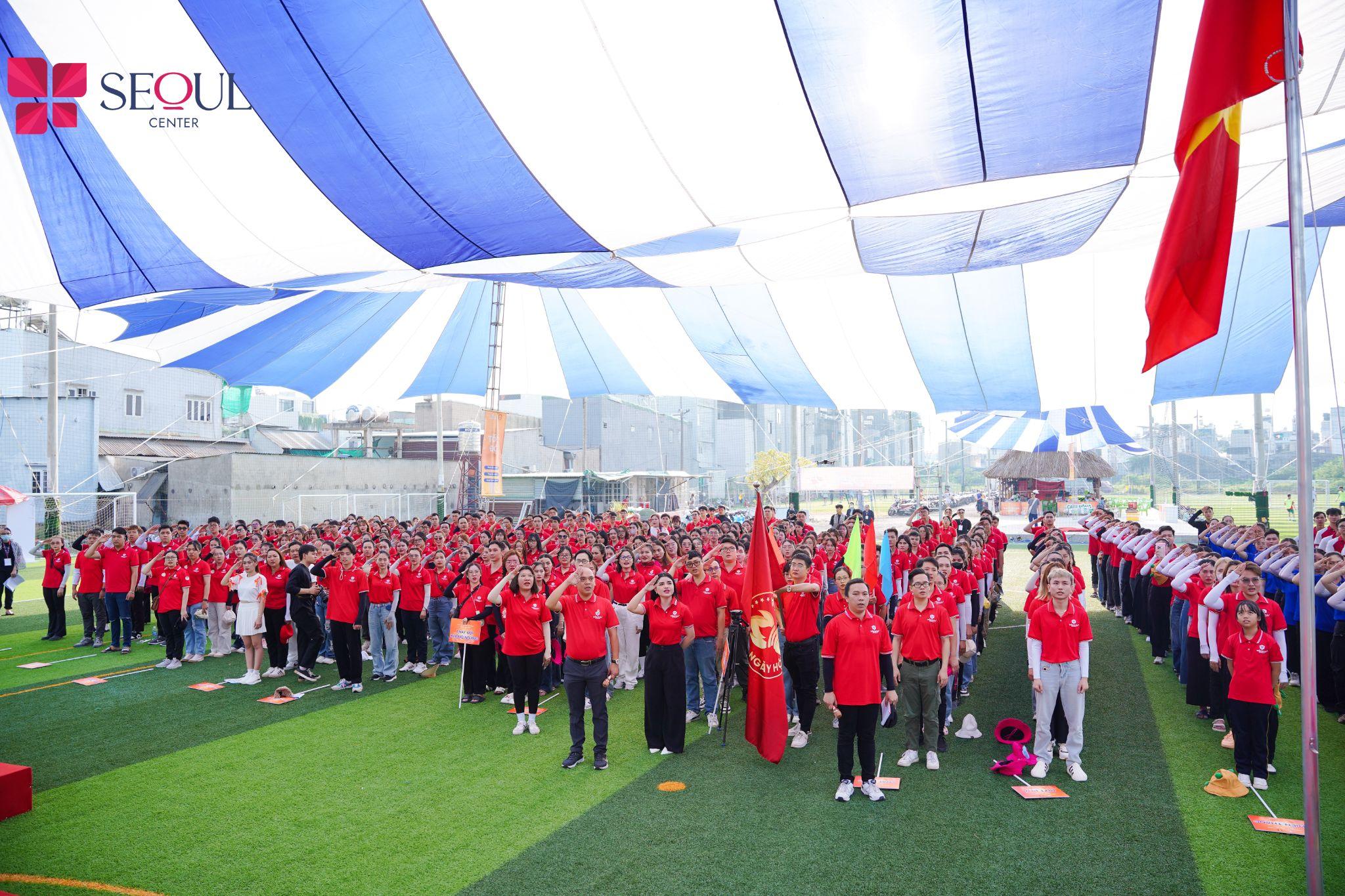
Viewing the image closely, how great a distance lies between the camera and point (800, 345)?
40.9 ft

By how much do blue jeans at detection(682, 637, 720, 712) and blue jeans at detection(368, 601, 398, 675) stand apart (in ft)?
11.2

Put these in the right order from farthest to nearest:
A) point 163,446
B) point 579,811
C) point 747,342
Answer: point 163,446 < point 747,342 < point 579,811

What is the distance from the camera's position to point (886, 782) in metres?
5.62

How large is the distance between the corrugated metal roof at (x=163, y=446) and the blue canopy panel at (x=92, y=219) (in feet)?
55.5

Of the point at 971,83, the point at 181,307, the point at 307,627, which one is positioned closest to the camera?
the point at 971,83

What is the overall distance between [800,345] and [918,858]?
29.2 ft

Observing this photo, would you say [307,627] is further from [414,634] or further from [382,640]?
[414,634]

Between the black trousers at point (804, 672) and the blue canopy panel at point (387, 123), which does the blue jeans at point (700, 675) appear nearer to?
the black trousers at point (804, 672)

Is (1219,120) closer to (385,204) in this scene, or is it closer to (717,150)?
(717,150)

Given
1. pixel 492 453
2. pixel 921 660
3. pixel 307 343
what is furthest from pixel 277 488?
pixel 921 660

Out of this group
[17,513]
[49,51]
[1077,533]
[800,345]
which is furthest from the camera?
[1077,533]

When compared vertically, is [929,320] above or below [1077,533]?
above

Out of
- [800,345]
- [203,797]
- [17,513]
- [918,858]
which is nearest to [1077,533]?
[800,345]

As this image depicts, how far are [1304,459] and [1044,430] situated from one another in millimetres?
21191
